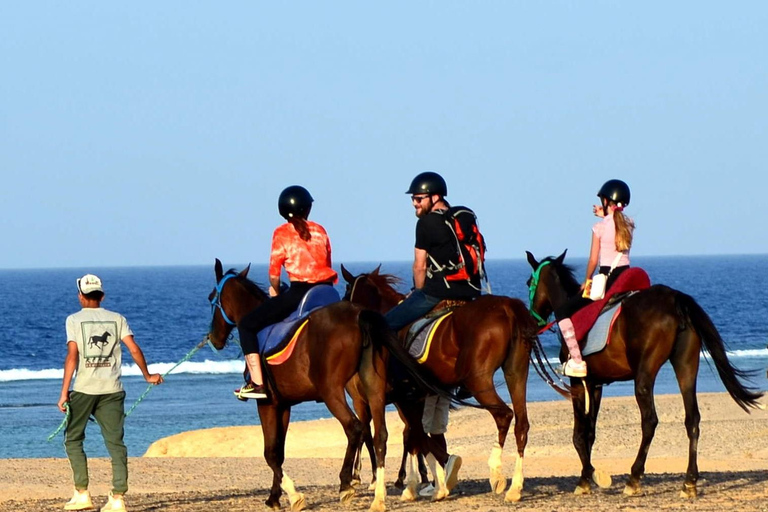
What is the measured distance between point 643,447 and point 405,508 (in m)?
2.34

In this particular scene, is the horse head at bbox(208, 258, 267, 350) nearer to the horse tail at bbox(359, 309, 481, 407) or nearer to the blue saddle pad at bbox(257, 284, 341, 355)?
the blue saddle pad at bbox(257, 284, 341, 355)

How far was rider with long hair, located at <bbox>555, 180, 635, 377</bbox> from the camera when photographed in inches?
476

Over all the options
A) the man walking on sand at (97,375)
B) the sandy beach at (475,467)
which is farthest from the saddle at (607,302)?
the man walking on sand at (97,375)

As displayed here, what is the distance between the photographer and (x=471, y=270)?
12.2 m

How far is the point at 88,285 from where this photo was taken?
1111 centimetres

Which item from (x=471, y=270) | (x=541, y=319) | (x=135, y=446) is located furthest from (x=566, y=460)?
(x=135, y=446)

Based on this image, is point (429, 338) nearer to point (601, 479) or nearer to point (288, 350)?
point (288, 350)

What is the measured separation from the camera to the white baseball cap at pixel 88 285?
36.3 ft

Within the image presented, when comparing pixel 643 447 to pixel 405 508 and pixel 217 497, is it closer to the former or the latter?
pixel 405 508

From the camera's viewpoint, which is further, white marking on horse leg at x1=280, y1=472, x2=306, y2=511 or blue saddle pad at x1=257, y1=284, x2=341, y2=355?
blue saddle pad at x1=257, y1=284, x2=341, y2=355

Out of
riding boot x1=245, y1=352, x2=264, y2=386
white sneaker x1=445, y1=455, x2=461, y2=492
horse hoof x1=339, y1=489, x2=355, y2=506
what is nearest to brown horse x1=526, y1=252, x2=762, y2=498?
white sneaker x1=445, y1=455, x2=461, y2=492

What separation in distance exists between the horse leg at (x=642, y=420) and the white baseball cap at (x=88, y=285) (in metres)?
5.07

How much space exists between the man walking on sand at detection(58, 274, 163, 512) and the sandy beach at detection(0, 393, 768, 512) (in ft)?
3.60

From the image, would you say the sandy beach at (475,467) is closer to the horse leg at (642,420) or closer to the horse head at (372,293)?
the horse leg at (642,420)
